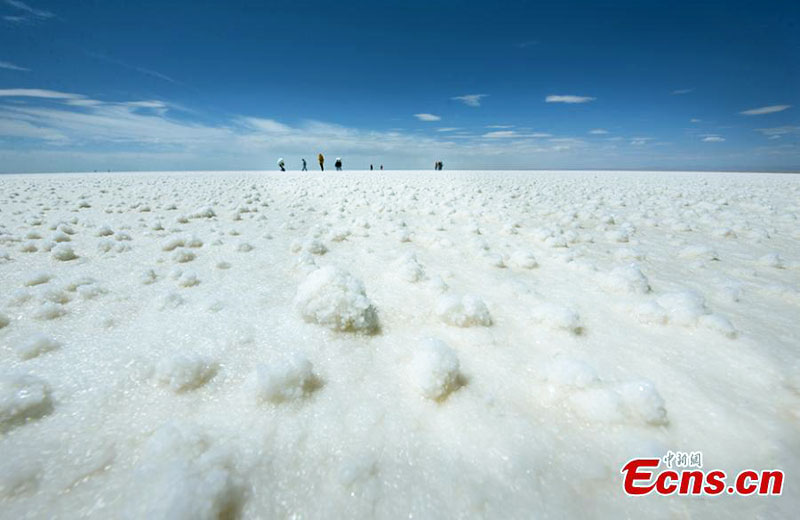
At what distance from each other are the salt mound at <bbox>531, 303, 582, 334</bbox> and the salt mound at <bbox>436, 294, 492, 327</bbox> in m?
0.29

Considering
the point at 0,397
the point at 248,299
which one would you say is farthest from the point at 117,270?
the point at 0,397

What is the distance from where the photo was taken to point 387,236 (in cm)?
385

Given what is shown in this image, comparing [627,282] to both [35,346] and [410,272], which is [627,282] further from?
[35,346]

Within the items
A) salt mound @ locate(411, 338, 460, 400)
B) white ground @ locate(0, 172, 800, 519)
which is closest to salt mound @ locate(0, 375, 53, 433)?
white ground @ locate(0, 172, 800, 519)

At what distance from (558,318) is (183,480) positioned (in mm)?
1716

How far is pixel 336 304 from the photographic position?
5.66 feet

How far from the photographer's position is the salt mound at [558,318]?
1.77 m

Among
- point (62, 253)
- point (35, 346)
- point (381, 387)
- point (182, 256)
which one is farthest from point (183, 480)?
point (62, 253)

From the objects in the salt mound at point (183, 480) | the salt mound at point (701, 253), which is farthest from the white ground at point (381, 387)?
the salt mound at point (701, 253)

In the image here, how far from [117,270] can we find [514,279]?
9.87 ft

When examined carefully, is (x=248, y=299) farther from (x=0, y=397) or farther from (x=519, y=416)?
(x=519, y=416)

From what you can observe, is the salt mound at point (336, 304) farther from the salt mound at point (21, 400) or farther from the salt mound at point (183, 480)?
the salt mound at point (21, 400)

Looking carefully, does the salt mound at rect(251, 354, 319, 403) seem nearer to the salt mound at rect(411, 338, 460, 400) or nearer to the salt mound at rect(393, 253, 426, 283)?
the salt mound at rect(411, 338, 460, 400)

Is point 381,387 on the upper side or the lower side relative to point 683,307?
lower
